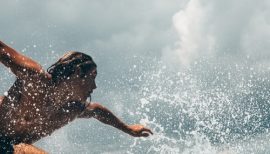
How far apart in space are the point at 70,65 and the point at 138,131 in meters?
2.54

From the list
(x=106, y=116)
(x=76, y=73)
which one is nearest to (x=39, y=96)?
(x=76, y=73)

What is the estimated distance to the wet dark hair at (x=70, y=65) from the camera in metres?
7.12

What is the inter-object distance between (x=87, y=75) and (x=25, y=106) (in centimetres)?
111

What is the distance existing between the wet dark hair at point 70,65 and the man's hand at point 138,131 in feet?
7.22

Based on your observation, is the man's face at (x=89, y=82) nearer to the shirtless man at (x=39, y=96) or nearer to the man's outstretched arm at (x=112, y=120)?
the shirtless man at (x=39, y=96)

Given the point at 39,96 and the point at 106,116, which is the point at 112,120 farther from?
the point at 39,96

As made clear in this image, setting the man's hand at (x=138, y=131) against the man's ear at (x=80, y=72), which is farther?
the man's hand at (x=138, y=131)

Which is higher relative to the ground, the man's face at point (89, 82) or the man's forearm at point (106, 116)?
the man's forearm at point (106, 116)

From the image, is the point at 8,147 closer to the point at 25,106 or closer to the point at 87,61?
the point at 25,106

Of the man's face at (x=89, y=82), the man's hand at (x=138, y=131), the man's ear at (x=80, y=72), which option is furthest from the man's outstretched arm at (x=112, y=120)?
the man's ear at (x=80, y=72)

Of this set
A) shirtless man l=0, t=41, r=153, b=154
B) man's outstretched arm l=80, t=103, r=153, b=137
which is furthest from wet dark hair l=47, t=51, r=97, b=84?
man's outstretched arm l=80, t=103, r=153, b=137

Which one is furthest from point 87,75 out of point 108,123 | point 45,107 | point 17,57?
point 108,123

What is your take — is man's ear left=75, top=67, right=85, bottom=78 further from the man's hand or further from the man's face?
the man's hand

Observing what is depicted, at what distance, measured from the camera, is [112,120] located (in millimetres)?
9164
